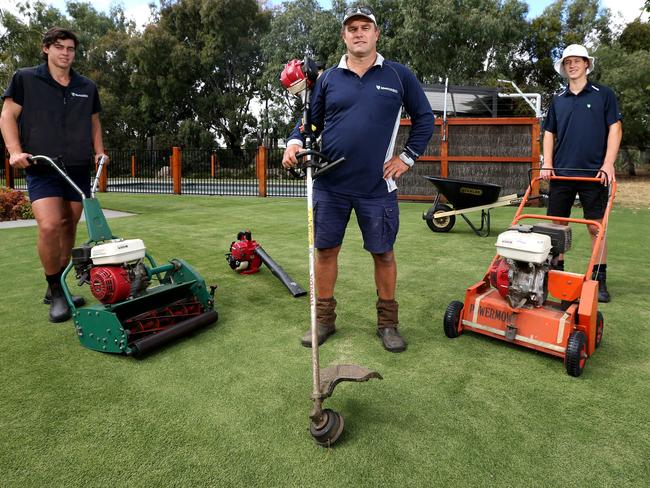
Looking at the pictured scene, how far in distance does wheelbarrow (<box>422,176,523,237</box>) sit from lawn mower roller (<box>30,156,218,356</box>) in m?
3.75

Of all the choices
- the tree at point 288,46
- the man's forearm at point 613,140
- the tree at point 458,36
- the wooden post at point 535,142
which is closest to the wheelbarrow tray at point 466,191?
the man's forearm at point 613,140

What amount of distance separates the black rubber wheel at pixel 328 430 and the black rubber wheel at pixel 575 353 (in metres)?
1.22

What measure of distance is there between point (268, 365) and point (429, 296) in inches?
64.6

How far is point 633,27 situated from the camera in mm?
26656

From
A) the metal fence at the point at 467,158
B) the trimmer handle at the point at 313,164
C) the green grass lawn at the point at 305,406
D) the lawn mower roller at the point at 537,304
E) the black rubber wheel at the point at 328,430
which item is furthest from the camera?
the metal fence at the point at 467,158

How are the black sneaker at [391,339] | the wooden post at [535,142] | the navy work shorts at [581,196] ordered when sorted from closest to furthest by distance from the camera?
the black sneaker at [391,339] → the navy work shorts at [581,196] → the wooden post at [535,142]

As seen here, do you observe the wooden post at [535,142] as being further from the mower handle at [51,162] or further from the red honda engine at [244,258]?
the mower handle at [51,162]

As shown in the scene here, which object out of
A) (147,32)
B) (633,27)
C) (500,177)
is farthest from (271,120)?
(500,177)

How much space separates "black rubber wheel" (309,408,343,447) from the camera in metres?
1.89

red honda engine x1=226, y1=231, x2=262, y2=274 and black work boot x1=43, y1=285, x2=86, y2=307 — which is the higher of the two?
red honda engine x1=226, y1=231, x2=262, y2=274

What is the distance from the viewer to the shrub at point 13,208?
839 centimetres

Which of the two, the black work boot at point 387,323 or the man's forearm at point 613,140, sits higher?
the man's forearm at point 613,140

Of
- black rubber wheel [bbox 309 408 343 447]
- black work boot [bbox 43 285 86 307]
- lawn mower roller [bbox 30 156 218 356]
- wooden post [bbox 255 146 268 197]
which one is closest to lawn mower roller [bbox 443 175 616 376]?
black rubber wheel [bbox 309 408 343 447]

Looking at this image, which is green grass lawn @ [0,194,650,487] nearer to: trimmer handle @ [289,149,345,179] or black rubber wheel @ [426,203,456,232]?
trimmer handle @ [289,149,345,179]
